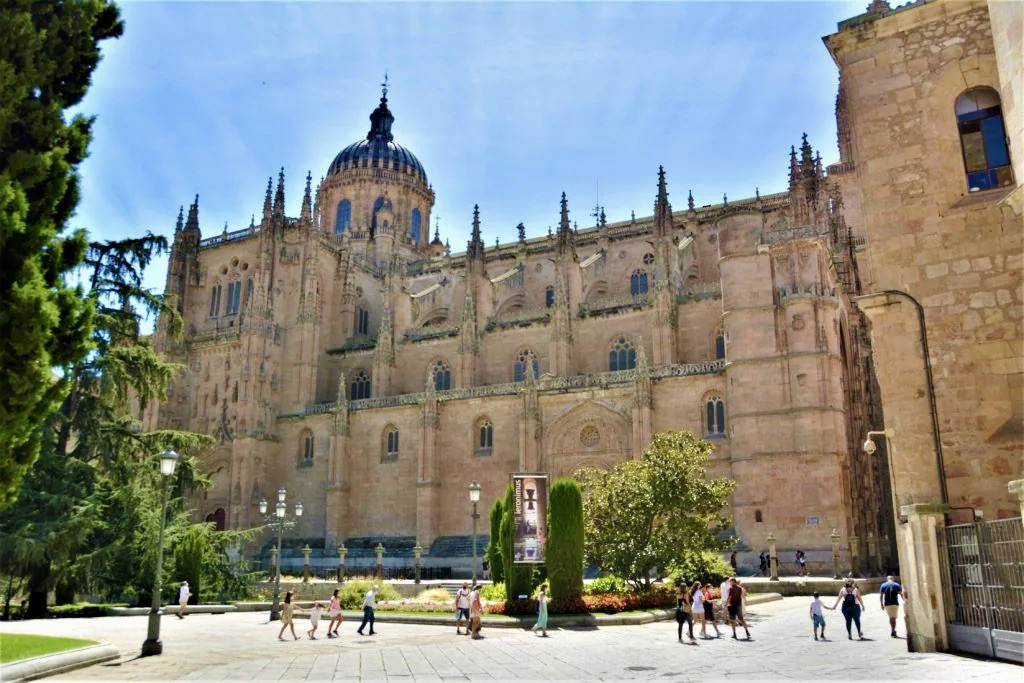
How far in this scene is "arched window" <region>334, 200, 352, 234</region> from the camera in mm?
62719

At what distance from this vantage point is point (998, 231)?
1284 centimetres

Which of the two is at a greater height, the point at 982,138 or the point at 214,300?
the point at 214,300

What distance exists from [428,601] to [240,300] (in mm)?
31287

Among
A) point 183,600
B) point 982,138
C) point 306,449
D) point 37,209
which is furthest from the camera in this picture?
point 306,449

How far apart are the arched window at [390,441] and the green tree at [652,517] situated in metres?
20.4

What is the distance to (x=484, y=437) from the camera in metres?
41.6

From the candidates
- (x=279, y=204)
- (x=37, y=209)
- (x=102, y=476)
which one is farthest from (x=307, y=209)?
(x=37, y=209)

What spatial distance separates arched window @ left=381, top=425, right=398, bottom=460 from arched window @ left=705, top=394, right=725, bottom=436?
1674 centimetres

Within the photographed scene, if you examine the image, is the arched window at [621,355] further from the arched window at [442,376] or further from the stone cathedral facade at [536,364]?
the arched window at [442,376]

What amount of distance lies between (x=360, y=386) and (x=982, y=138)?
4043 centimetres

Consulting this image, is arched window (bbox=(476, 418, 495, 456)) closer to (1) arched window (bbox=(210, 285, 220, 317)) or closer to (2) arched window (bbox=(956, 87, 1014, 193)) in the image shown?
(1) arched window (bbox=(210, 285, 220, 317))

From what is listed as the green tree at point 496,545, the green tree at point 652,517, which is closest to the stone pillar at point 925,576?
the green tree at point 652,517

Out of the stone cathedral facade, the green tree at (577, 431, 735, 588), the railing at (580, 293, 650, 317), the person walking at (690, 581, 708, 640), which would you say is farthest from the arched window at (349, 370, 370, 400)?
the person walking at (690, 581, 708, 640)

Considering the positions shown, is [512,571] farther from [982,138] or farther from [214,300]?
[214,300]
